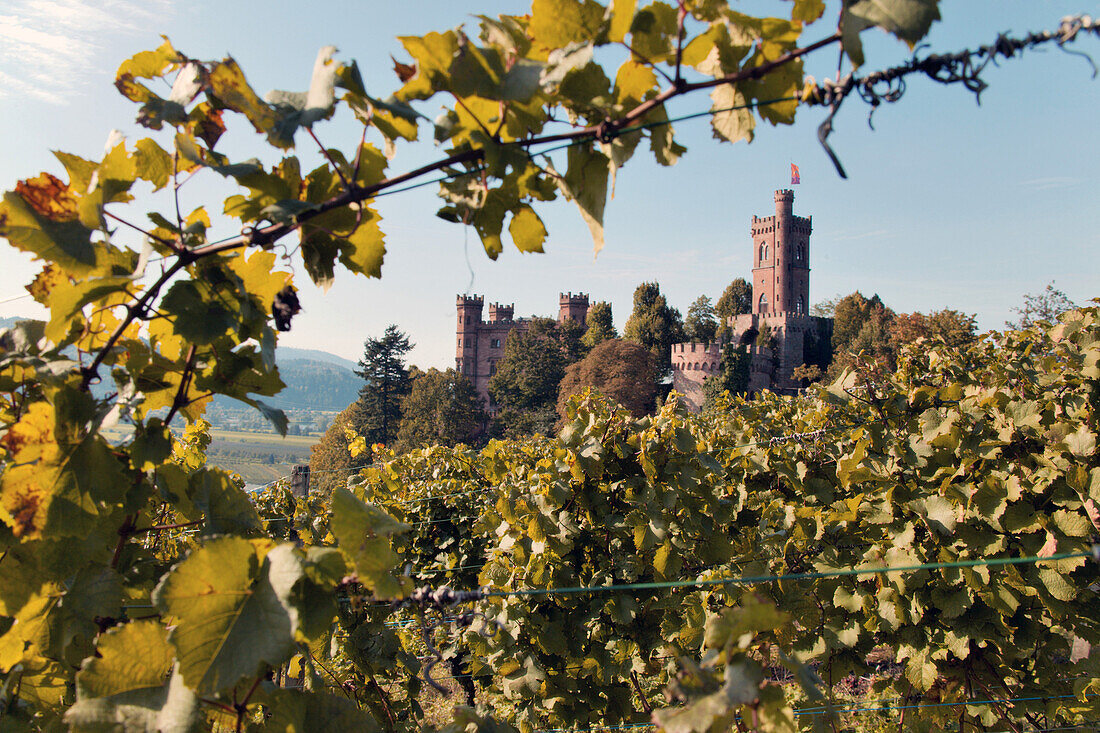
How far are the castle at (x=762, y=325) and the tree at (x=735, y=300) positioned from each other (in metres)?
1.79

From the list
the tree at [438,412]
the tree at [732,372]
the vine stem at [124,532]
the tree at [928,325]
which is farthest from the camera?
the tree at [438,412]

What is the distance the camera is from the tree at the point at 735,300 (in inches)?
2319

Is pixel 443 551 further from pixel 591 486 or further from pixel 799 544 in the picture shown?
pixel 799 544

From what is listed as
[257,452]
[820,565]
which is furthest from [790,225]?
[257,452]

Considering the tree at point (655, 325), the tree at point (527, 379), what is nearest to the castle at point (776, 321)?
the tree at point (655, 325)

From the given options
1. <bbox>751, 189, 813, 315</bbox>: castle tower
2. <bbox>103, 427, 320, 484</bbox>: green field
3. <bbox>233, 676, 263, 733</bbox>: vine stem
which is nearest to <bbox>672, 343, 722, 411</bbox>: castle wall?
<bbox>751, 189, 813, 315</bbox>: castle tower

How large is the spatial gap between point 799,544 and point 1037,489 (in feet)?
3.28

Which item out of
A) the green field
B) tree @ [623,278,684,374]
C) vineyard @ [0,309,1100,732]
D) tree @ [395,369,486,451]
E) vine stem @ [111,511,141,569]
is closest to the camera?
vine stem @ [111,511,141,569]

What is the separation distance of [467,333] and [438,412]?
15048 millimetres

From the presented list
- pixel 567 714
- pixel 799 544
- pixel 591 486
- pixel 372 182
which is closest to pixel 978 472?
pixel 799 544

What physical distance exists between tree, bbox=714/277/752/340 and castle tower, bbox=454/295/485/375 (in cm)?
2074

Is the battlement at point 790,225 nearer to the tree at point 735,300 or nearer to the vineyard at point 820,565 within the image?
the tree at point 735,300

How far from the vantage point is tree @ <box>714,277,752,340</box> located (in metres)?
58.9

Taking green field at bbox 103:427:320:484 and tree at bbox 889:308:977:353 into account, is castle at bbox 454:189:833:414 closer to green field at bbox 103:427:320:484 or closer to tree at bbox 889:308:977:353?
tree at bbox 889:308:977:353
